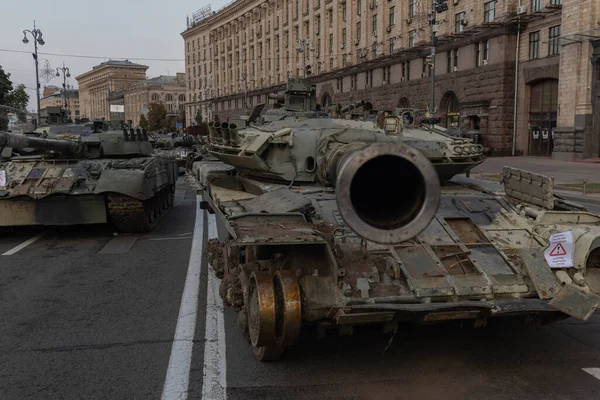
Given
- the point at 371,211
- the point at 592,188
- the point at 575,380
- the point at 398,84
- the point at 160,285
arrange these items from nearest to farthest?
the point at 371,211, the point at 575,380, the point at 160,285, the point at 592,188, the point at 398,84

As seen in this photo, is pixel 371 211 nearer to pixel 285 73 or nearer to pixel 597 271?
pixel 597 271

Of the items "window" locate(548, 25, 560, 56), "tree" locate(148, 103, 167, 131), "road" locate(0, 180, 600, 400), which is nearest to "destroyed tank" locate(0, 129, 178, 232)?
"road" locate(0, 180, 600, 400)

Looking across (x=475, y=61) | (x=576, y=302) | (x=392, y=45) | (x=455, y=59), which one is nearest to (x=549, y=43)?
(x=475, y=61)

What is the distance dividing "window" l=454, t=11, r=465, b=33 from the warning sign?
Result: 31753 millimetres

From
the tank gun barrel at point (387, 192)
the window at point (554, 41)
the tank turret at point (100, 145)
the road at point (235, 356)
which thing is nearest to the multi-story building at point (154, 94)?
the window at point (554, 41)

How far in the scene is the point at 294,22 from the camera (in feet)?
190

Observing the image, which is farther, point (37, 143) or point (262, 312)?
point (37, 143)

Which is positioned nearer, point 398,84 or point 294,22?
point 398,84

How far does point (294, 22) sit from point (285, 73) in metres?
5.03

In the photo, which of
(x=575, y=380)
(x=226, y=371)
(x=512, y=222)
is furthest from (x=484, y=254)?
(x=226, y=371)

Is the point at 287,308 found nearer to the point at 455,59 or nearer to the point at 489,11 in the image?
the point at 489,11

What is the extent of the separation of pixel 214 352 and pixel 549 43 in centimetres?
2916

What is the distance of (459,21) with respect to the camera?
34812mm

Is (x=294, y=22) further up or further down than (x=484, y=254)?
further up
